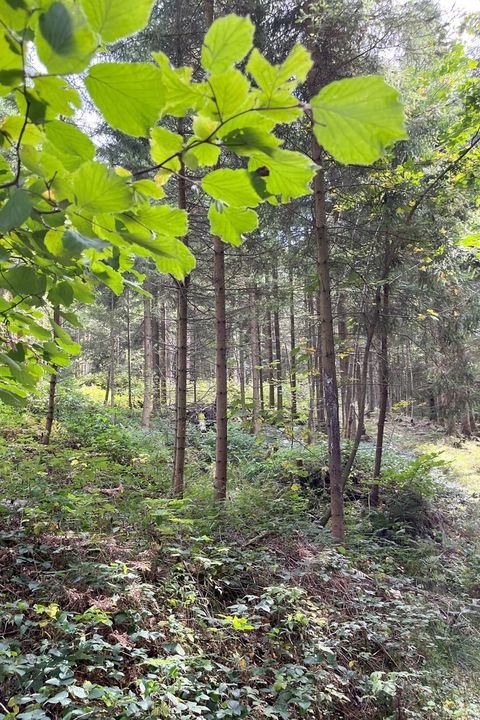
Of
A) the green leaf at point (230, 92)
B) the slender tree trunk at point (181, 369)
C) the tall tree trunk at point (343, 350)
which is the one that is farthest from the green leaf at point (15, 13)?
the tall tree trunk at point (343, 350)

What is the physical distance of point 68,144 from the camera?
72cm

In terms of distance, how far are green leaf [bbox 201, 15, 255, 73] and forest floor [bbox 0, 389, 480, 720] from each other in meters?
2.64

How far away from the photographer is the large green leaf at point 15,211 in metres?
0.59

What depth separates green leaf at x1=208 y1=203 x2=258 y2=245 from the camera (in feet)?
2.75

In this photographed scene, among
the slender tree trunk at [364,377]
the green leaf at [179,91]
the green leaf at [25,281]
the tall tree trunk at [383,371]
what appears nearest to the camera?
the green leaf at [179,91]

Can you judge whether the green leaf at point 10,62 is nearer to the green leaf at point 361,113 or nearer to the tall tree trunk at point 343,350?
the green leaf at point 361,113

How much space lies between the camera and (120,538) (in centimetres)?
404

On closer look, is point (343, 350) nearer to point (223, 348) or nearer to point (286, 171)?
point (223, 348)

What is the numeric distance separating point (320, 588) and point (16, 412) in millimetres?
8725

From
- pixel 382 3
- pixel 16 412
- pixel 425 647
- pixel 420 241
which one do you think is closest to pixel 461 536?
pixel 425 647

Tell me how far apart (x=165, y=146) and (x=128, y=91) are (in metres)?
0.14

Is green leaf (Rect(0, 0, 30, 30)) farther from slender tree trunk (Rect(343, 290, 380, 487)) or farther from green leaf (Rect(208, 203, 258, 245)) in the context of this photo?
slender tree trunk (Rect(343, 290, 380, 487))

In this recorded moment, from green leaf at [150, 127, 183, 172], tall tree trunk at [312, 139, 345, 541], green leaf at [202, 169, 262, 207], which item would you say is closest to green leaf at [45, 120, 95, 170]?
green leaf at [150, 127, 183, 172]

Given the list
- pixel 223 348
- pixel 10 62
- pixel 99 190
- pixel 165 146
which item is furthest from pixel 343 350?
pixel 10 62
